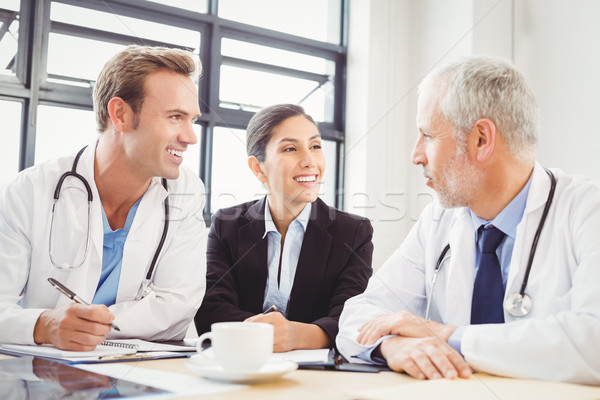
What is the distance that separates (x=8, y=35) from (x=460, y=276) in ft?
7.89

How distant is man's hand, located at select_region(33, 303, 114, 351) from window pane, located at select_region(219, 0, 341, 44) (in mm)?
2399

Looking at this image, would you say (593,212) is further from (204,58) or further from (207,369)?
(204,58)

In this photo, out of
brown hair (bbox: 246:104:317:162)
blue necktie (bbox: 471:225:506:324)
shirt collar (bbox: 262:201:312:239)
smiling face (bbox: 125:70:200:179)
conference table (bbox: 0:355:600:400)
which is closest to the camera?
conference table (bbox: 0:355:600:400)

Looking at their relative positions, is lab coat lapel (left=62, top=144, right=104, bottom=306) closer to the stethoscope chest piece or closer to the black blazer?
the black blazer

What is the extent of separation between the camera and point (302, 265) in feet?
6.16

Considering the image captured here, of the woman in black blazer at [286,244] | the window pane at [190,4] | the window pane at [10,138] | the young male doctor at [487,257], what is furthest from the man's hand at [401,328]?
the window pane at [190,4]

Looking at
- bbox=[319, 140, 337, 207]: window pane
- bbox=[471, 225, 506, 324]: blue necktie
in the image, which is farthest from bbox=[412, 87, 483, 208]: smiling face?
bbox=[319, 140, 337, 207]: window pane

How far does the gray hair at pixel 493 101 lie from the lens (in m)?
1.36

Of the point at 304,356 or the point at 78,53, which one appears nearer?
the point at 304,356

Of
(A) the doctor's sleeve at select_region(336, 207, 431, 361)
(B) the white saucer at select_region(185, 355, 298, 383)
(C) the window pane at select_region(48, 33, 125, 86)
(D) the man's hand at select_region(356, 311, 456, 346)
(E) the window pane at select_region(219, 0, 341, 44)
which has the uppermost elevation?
(E) the window pane at select_region(219, 0, 341, 44)

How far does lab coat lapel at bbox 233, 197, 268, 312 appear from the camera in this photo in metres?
1.91

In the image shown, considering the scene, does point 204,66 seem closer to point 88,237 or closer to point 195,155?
point 195,155

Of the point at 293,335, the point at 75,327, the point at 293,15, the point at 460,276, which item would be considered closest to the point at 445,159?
the point at 460,276

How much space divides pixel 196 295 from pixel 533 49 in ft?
7.67
